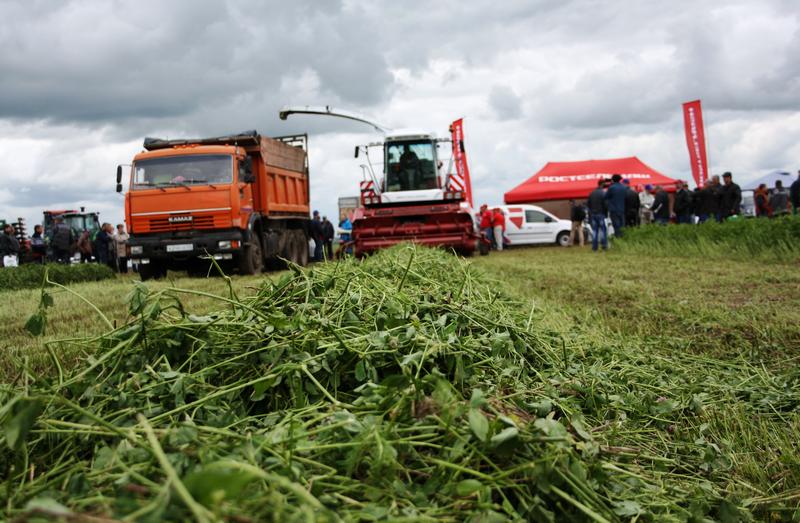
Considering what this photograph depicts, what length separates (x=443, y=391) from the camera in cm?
173

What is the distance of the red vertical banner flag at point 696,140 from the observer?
26.7 metres

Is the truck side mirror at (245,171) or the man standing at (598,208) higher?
the truck side mirror at (245,171)

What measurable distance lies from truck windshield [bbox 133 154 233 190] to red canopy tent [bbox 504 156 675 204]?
19433 millimetres

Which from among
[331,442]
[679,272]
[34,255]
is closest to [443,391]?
[331,442]

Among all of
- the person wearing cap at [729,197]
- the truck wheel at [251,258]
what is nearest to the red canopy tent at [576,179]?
the person wearing cap at [729,197]

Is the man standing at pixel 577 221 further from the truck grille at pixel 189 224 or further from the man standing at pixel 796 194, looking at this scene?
the truck grille at pixel 189 224

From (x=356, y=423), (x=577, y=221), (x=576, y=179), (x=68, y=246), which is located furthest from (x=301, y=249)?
(x=356, y=423)

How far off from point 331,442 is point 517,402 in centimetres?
79

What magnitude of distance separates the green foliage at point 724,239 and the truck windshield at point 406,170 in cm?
572

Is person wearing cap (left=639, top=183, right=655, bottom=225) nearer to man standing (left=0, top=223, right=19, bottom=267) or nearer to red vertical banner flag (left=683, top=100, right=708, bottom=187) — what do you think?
red vertical banner flag (left=683, top=100, right=708, bottom=187)

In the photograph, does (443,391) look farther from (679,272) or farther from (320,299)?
(679,272)

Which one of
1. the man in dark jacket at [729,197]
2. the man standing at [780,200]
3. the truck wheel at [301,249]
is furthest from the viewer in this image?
the man standing at [780,200]

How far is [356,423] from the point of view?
1.68m

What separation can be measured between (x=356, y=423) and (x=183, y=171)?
1286 centimetres
